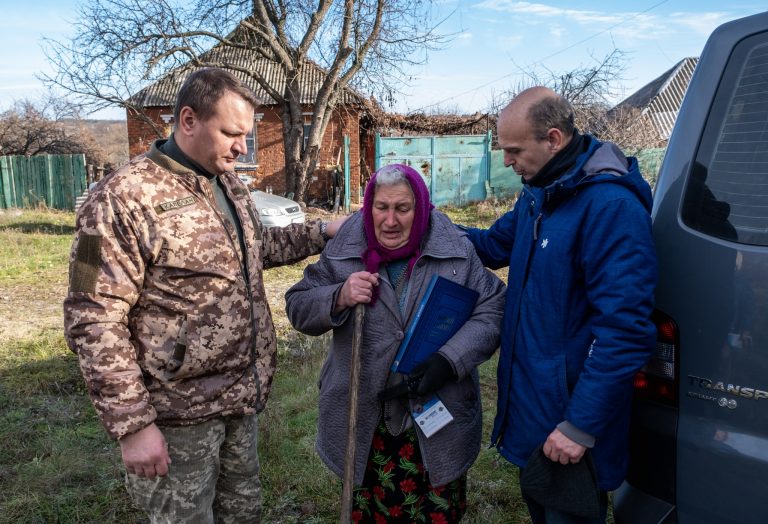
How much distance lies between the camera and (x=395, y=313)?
2.23 metres

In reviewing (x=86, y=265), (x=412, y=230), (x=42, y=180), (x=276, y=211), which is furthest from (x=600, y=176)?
(x=42, y=180)

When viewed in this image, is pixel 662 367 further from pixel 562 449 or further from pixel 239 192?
pixel 239 192

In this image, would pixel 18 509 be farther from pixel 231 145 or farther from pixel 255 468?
pixel 231 145

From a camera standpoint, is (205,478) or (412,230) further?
(412,230)

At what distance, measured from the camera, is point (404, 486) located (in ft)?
7.59

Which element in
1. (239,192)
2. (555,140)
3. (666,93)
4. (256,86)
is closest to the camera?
(555,140)

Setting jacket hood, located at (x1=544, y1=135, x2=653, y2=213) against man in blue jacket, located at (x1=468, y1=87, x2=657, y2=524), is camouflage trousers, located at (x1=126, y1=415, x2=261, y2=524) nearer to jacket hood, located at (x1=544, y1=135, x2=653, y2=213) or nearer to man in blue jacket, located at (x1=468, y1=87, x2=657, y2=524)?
man in blue jacket, located at (x1=468, y1=87, x2=657, y2=524)

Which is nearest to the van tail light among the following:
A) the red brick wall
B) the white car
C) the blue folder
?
the blue folder

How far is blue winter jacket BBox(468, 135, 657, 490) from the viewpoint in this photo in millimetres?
1709

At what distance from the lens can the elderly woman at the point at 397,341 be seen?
7.25ft

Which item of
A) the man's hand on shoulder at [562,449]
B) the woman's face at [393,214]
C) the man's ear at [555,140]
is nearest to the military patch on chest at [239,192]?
the woman's face at [393,214]

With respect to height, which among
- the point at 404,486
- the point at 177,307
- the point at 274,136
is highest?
the point at 274,136

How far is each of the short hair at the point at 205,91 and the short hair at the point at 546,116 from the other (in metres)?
1.00

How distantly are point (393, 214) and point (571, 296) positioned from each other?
72 cm
